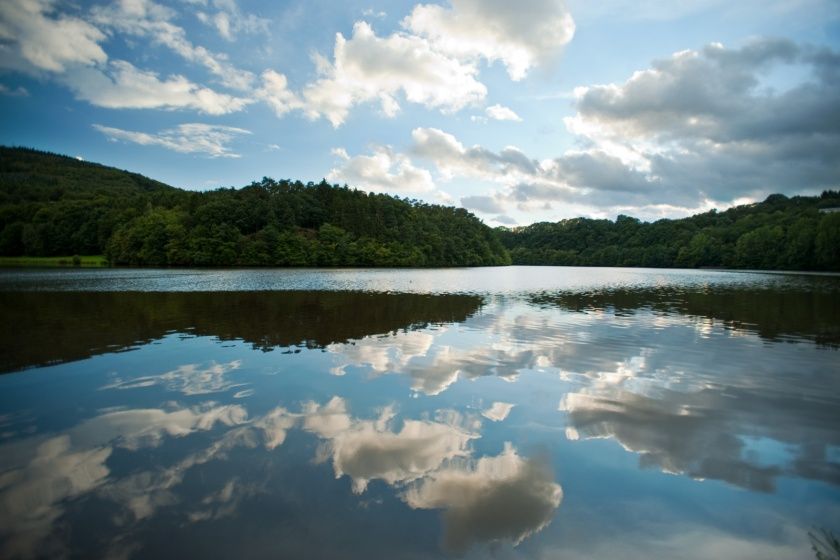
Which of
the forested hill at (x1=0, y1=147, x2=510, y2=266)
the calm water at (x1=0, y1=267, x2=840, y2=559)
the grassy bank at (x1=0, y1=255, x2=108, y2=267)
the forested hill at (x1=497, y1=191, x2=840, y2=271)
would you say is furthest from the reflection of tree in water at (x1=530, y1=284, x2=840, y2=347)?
the grassy bank at (x1=0, y1=255, x2=108, y2=267)

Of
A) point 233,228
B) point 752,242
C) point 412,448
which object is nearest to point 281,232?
point 233,228

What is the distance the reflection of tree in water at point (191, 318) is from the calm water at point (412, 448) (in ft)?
1.19

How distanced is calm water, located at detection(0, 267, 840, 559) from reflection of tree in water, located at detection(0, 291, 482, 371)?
363 mm

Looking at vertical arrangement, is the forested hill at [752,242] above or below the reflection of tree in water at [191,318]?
above

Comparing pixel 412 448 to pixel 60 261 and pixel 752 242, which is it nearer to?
pixel 60 261

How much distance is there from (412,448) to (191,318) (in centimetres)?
1839

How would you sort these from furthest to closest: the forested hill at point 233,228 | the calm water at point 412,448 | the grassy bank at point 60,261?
the forested hill at point 233,228 → the grassy bank at point 60,261 → the calm water at point 412,448

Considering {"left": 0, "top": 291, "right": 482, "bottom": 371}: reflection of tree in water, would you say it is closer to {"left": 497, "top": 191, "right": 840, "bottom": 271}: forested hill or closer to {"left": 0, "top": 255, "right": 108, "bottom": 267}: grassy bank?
{"left": 0, "top": 255, "right": 108, "bottom": 267}: grassy bank

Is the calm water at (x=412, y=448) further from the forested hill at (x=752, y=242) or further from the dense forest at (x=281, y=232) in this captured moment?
the forested hill at (x=752, y=242)

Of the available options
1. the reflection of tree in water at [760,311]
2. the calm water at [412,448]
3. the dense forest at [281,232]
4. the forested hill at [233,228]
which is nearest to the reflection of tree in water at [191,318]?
the calm water at [412,448]

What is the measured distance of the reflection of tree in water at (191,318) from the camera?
51.8 ft

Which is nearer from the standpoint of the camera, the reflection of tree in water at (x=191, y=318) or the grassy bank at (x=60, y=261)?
the reflection of tree in water at (x=191, y=318)

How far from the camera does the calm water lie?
5.15 metres

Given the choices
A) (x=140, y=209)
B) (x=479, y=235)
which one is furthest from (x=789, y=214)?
(x=140, y=209)
